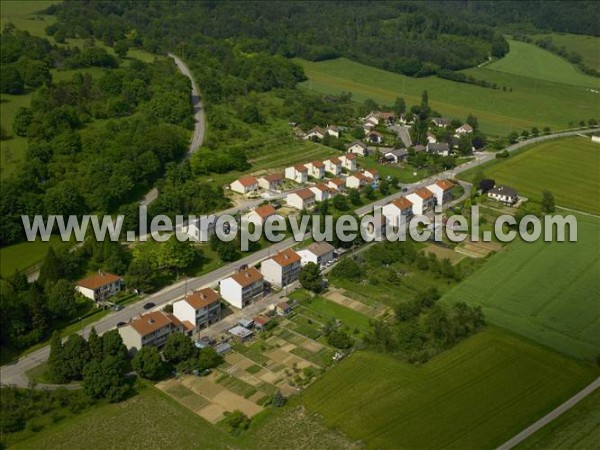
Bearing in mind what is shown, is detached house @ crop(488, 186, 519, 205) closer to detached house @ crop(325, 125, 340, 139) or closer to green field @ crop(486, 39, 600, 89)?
detached house @ crop(325, 125, 340, 139)

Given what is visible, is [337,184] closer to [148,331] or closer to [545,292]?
[545,292]

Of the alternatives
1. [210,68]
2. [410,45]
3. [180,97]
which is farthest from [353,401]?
[410,45]

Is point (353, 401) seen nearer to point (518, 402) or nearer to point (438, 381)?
point (438, 381)

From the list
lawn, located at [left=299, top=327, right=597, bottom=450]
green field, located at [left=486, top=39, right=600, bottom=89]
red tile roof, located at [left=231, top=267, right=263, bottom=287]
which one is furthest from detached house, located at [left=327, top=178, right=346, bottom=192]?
green field, located at [left=486, top=39, right=600, bottom=89]

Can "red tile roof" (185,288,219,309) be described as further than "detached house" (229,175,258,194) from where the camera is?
No

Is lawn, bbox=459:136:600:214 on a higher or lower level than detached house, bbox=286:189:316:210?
lower

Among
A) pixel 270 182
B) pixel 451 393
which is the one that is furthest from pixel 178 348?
pixel 270 182

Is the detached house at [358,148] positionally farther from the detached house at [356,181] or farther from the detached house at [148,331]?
the detached house at [148,331]
